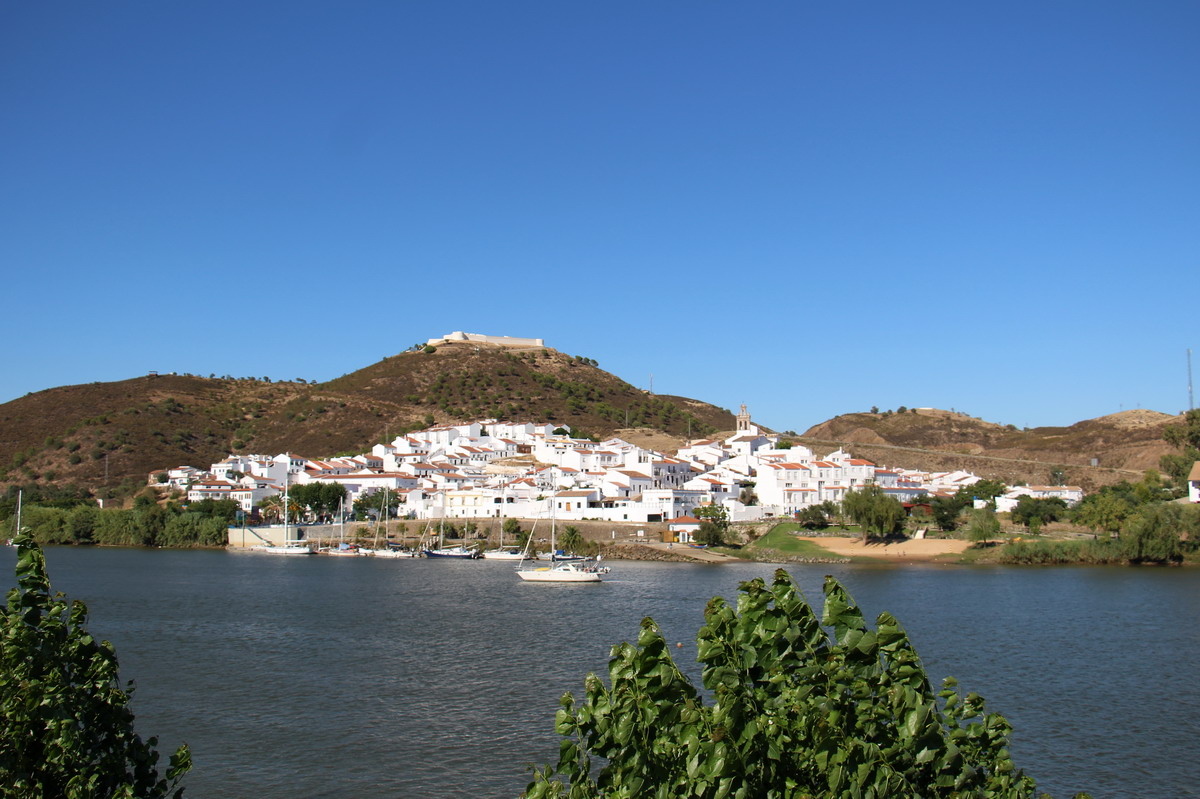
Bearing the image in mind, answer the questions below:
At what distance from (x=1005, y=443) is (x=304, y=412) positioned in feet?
254

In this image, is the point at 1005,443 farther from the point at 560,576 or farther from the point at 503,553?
the point at 560,576

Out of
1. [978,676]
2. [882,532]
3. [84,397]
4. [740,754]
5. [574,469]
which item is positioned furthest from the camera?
[84,397]

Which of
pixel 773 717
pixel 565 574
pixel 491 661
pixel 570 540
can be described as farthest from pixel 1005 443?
pixel 773 717

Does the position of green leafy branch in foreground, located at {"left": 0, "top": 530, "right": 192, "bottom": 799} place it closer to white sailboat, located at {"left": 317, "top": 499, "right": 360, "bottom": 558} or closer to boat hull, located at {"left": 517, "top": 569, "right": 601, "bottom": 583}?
boat hull, located at {"left": 517, "top": 569, "right": 601, "bottom": 583}

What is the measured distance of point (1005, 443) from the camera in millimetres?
109438

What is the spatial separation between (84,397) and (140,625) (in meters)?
88.6

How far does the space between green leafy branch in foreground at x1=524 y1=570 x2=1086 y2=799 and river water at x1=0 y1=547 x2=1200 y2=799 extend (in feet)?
32.1

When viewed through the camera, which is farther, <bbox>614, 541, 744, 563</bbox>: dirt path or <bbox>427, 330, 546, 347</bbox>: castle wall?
<bbox>427, 330, 546, 347</bbox>: castle wall

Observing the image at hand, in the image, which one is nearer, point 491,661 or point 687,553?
point 491,661

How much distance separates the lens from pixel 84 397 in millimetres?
107938

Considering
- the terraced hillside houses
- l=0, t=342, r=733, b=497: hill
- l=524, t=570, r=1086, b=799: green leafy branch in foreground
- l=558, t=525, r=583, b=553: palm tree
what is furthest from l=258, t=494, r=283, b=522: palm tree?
l=524, t=570, r=1086, b=799: green leafy branch in foreground

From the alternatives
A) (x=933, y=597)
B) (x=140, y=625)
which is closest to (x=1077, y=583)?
(x=933, y=597)

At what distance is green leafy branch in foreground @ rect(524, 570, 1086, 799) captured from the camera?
5453 millimetres

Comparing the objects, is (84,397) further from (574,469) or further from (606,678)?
(606,678)
